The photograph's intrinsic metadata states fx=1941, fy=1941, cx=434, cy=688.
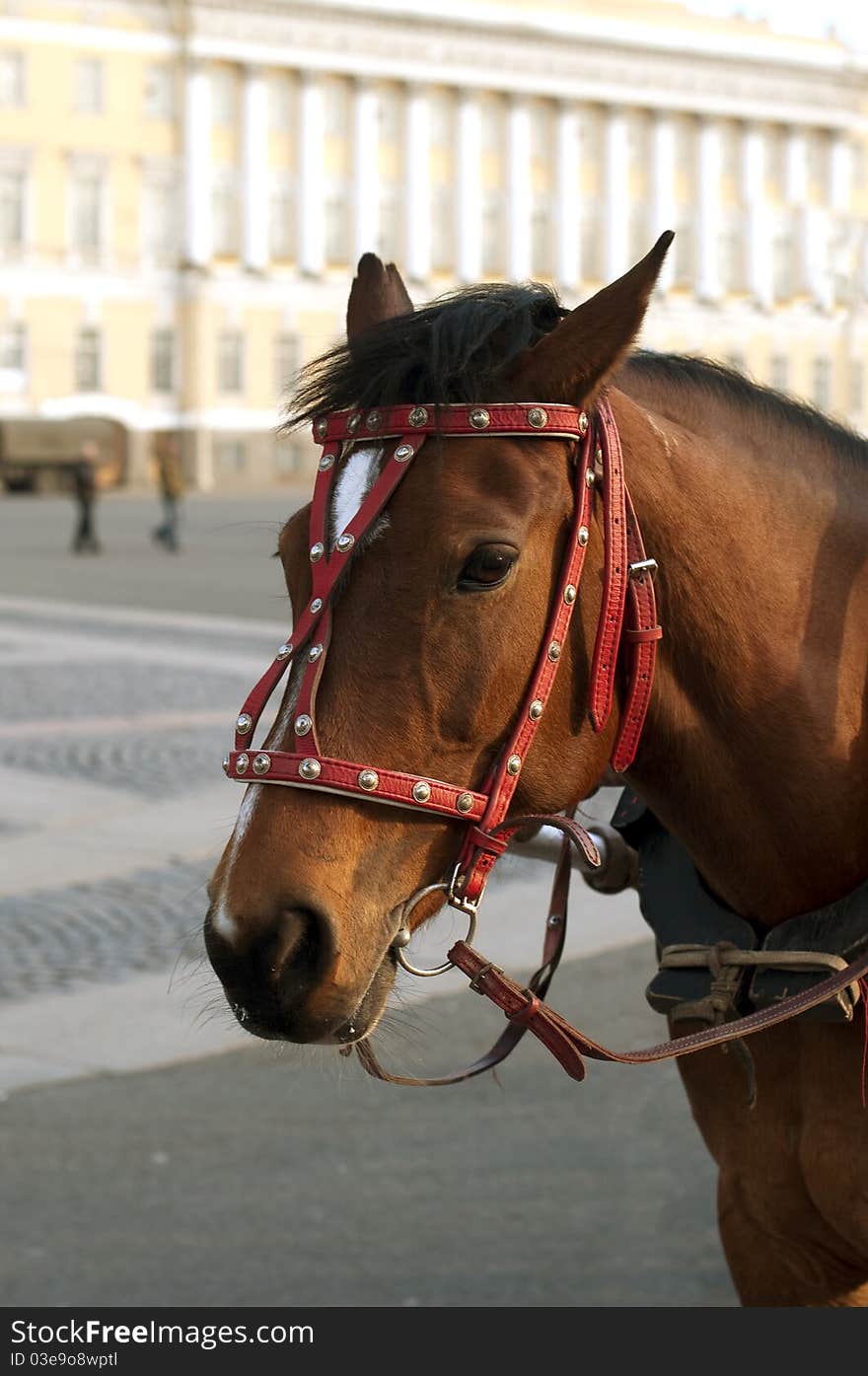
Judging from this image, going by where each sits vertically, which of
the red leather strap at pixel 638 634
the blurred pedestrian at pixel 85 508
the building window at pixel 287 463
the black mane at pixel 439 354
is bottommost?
the building window at pixel 287 463

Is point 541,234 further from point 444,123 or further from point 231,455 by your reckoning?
point 231,455

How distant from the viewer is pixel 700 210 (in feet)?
253

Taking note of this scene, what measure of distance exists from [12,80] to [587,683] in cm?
6535

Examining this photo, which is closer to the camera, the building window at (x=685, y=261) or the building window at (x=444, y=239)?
the building window at (x=444, y=239)

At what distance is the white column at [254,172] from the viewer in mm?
67250

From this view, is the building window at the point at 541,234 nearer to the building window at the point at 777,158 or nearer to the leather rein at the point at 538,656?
the building window at the point at 777,158

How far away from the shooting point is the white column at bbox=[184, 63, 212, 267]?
6600cm

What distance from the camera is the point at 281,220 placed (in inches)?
2721

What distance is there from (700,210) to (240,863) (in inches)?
3073

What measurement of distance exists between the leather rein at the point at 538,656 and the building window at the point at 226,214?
67376mm

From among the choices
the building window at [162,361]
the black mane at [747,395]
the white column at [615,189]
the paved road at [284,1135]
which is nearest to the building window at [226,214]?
the building window at [162,361]

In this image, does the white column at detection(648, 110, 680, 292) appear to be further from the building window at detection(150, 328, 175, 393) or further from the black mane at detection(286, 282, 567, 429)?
the black mane at detection(286, 282, 567, 429)

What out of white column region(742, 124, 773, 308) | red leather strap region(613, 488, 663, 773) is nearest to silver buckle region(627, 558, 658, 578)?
red leather strap region(613, 488, 663, 773)
